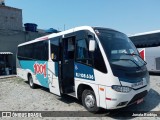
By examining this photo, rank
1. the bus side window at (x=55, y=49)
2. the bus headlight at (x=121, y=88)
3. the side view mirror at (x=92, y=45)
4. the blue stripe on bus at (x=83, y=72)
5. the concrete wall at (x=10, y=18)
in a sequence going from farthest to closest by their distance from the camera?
the concrete wall at (x=10, y=18) → the bus side window at (x=55, y=49) → the blue stripe on bus at (x=83, y=72) → the side view mirror at (x=92, y=45) → the bus headlight at (x=121, y=88)

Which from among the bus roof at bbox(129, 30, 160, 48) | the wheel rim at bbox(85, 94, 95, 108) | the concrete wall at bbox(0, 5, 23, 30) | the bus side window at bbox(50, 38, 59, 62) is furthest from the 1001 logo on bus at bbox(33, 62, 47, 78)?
the concrete wall at bbox(0, 5, 23, 30)

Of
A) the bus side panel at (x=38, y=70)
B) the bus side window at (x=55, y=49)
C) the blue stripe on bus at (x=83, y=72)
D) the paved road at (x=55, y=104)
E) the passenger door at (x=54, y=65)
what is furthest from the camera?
the bus side panel at (x=38, y=70)

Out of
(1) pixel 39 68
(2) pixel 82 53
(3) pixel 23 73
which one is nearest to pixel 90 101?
(2) pixel 82 53

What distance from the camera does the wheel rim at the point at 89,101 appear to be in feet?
21.4

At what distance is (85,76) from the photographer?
22.0 ft

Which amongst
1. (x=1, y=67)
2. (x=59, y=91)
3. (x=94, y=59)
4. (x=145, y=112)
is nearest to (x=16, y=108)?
(x=59, y=91)

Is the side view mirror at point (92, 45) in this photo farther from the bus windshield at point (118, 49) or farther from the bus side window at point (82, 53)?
the bus side window at point (82, 53)

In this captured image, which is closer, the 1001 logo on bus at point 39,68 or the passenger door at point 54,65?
the passenger door at point 54,65

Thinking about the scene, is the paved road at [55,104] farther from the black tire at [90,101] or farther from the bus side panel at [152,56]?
the bus side panel at [152,56]

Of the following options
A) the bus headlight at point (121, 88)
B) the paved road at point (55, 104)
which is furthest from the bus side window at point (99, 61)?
the paved road at point (55, 104)

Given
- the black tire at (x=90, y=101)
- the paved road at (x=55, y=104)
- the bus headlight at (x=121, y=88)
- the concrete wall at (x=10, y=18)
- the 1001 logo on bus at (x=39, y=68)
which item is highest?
the concrete wall at (x=10, y=18)

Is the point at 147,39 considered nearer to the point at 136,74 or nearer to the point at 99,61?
the point at 136,74

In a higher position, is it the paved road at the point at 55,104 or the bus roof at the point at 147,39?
the bus roof at the point at 147,39

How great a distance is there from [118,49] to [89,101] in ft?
6.38
